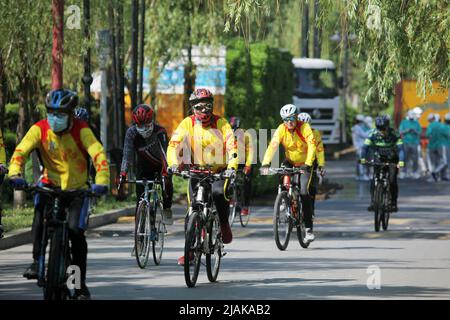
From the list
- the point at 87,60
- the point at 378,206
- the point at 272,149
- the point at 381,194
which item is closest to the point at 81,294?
the point at 272,149

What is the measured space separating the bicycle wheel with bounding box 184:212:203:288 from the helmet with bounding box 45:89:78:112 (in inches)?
102

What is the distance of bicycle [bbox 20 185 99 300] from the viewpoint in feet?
34.3

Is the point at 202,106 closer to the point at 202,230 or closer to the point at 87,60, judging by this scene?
the point at 202,230

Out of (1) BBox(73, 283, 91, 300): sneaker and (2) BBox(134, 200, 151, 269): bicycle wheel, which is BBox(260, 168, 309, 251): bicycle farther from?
(1) BBox(73, 283, 91, 300): sneaker

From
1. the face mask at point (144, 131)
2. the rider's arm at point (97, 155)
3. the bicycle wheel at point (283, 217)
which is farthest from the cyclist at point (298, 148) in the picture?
the rider's arm at point (97, 155)

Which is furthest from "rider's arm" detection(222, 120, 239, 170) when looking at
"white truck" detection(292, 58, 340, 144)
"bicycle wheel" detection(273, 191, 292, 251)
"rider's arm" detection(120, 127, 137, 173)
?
"white truck" detection(292, 58, 340, 144)

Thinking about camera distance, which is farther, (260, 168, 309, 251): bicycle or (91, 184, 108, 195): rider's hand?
(260, 168, 309, 251): bicycle

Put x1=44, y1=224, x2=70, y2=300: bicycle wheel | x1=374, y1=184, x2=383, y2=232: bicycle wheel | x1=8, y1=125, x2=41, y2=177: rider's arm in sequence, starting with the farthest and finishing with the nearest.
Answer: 1. x1=374, y1=184, x2=383, y2=232: bicycle wheel
2. x1=8, y1=125, x2=41, y2=177: rider's arm
3. x1=44, y1=224, x2=70, y2=300: bicycle wheel

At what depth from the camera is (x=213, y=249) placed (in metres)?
13.8

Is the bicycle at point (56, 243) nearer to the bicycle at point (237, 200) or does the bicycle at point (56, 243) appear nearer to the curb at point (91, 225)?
the curb at point (91, 225)

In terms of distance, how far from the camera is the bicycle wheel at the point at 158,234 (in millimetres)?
15672

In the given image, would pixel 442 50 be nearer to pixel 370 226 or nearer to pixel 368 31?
pixel 368 31

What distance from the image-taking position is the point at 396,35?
15477 millimetres

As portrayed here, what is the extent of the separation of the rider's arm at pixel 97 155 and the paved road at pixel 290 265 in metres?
1.76
